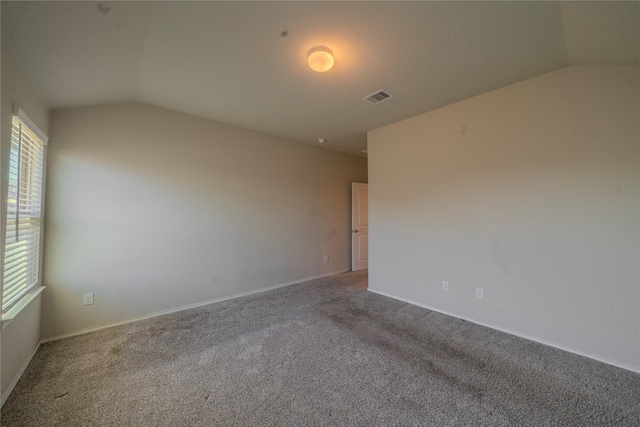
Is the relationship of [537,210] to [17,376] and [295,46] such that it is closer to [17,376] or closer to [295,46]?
[295,46]

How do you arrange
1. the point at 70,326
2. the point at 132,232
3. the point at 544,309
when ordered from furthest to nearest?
the point at 132,232
the point at 70,326
the point at 544,309

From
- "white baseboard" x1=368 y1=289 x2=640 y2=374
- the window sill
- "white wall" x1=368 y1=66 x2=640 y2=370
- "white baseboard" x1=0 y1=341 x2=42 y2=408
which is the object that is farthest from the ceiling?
"white baseboard" x1=368 y1=289 x2=640 y2=374

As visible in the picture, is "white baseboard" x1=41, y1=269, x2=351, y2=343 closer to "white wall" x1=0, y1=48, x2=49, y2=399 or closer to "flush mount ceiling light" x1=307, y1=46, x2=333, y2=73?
"white wall" x1=0, y1=48, x2=49, y2=399

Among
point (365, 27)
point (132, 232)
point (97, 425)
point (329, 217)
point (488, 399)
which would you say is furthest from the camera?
point (329, 217)

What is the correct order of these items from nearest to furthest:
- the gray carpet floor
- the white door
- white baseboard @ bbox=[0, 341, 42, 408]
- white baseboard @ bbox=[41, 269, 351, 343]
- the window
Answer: the gray carpet floor < white baseboard @ bbox=[0, 341, 42, 408] < the window < white baseboard @ bbox=[41, 269, 351, 343] < the white door

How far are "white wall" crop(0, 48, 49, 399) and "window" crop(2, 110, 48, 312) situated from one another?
11 centimetres

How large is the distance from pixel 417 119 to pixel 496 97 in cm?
87

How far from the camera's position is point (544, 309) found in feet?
7.35

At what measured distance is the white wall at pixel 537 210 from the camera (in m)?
1.91

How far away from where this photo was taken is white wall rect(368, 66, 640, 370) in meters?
1.91

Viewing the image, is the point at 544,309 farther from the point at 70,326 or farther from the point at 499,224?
the point at 70,326

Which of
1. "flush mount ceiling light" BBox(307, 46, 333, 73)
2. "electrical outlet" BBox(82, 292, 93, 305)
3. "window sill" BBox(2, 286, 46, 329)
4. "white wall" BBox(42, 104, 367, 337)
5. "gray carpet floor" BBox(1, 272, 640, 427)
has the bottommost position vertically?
"gray carpet floor" BBox(1, 272, 640, 427)

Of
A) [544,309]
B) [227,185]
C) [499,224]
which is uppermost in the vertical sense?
[227,185]

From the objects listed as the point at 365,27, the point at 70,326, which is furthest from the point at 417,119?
the point at 70,326
